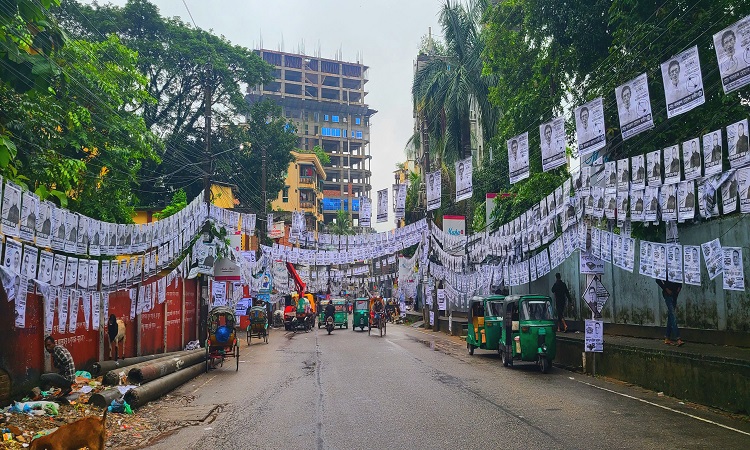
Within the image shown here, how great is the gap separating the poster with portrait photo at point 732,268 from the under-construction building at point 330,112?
109m

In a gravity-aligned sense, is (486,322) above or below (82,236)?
below

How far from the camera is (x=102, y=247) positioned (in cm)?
1562

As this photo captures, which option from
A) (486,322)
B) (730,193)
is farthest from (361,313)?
(730,193)

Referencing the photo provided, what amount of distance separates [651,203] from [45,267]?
12644 mm

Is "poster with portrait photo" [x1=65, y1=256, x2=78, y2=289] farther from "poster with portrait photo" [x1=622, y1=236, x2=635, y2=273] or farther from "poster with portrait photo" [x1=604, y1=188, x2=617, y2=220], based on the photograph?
"poster with portrait photo" [x1=622, y1=236, x2=635, y2=273]

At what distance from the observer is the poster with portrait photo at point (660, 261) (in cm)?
1475

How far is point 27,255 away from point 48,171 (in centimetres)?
457

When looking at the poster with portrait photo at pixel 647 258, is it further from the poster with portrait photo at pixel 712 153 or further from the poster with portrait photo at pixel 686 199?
the poster with portrait photo at pixel 712 153

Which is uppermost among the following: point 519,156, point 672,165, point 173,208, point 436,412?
point 173,208

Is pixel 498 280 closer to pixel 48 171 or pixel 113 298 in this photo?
pixel 113 298

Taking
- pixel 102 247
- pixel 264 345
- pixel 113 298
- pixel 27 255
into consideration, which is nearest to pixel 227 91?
pixel 264 345

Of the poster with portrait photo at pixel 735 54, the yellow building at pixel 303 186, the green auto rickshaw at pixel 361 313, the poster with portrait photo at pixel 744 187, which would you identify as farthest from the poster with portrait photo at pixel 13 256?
the yellow building at pixel 303 186

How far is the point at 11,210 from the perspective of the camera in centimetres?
1074

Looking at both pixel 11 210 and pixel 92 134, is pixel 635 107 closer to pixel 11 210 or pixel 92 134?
pixel 11 210
